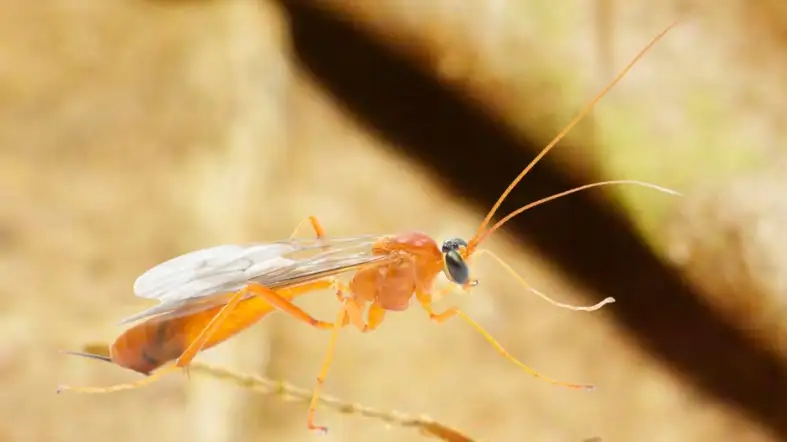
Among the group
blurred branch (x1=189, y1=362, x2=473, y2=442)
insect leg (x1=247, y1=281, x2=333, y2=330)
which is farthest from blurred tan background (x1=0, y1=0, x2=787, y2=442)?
insect leg (x1=247, y1=281, x2=333, y2=330)

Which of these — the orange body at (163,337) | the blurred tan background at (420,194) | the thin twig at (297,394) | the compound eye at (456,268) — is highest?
the blurred tan background at (420,194)

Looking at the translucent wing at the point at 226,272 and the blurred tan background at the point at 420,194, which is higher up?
the blurred tan background at the point at 420,194

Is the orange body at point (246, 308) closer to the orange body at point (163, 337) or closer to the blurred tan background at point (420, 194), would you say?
the orange body at point (163, 337)

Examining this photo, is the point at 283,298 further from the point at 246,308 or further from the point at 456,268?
A: the point at 456,268

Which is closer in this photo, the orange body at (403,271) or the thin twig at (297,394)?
the orange body at (403,271)

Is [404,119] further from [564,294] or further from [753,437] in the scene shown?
[753,437]

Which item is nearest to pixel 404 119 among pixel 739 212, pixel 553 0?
pixel 553 0

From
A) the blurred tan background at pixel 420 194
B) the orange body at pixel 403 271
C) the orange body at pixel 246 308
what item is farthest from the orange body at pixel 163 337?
the blurred tan background at pixel 420 194
